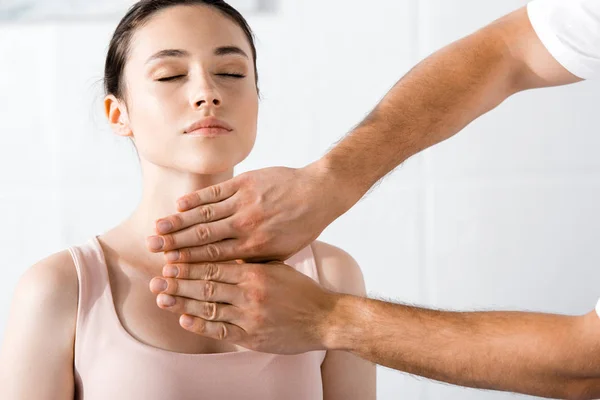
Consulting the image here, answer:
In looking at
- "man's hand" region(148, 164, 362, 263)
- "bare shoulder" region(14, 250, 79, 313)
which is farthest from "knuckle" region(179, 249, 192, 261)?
"bare shoulder" region(14, 250, 79, 313)

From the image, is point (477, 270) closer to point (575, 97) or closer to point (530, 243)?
point (530, 243)

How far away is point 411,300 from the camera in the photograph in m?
1.89

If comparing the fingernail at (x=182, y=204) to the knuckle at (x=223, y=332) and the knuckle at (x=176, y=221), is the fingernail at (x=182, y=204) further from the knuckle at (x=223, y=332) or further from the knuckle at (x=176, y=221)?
the knuckle at (x=223, y=332)

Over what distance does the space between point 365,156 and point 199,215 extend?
317 millimetres

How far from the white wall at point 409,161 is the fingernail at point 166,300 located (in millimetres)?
865

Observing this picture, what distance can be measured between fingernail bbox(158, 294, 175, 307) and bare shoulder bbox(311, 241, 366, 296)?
0.34 meters

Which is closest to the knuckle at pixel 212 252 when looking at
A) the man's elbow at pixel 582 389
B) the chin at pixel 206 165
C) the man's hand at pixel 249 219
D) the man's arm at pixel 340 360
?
the man's hand at pixel 249 219

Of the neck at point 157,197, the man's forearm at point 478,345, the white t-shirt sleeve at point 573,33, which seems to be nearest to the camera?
the man's forearm at point 478,345

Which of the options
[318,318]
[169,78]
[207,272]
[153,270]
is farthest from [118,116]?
[318,318]

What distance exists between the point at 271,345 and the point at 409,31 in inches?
40.9

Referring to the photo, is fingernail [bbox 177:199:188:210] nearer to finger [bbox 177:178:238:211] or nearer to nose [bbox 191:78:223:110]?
finger [bbox 177:178:238:211]

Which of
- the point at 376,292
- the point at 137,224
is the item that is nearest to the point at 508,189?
the point at 376,292

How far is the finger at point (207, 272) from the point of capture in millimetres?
1078

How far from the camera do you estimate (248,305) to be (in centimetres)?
108
